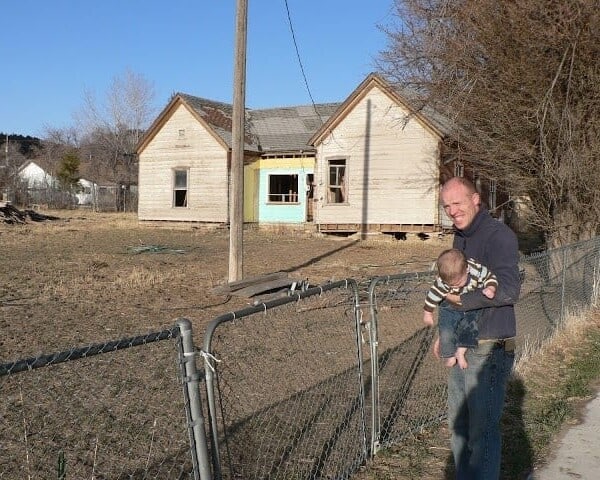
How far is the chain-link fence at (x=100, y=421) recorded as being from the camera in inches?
163

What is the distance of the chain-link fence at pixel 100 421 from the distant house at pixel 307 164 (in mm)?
16171

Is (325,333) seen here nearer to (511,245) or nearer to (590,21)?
(511,245)

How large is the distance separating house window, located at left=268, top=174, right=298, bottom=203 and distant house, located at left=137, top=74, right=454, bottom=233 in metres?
0.05

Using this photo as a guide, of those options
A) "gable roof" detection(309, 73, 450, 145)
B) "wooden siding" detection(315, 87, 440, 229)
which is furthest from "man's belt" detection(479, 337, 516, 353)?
"wooden siding" detection(315, 87, 440, 229)

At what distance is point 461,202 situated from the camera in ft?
11.3

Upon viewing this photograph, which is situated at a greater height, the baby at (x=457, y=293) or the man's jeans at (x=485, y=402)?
the baby at (x=457, y=293)

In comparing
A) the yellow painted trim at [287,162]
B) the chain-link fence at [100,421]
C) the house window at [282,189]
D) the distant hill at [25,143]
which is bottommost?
the chain-link fence at [100,421]

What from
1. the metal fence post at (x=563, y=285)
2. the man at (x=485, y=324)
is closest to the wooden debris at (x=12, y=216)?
the metal fence post at (x=563, y=285)

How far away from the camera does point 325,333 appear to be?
843 centimetres

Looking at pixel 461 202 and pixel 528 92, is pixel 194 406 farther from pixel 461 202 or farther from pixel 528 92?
pixel 528 92

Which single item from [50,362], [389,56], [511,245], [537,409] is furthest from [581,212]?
[50,362]

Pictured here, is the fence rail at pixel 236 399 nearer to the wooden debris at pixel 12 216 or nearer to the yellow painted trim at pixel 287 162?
the yellow painted trim at pixel 287 162

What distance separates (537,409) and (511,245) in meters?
2.78

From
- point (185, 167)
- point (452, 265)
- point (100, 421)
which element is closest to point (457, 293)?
point (452, 265)
